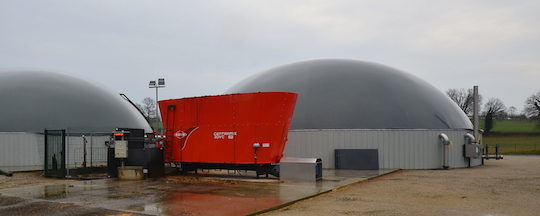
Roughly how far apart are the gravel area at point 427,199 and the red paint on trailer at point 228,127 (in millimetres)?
3523

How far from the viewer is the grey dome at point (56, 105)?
2384cm

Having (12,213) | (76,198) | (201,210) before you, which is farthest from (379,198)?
(12,213)

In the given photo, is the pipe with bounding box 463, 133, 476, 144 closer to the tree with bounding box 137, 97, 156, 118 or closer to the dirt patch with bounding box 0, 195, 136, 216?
the dirt patch with bounding box 0, 195, 136, 216

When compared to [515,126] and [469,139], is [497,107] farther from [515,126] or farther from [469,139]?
[469,139]

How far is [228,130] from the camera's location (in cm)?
A: 1733

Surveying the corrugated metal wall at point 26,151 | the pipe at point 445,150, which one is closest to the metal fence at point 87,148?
the corrugated metal wall at point 26,151

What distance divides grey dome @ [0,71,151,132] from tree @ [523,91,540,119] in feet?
238

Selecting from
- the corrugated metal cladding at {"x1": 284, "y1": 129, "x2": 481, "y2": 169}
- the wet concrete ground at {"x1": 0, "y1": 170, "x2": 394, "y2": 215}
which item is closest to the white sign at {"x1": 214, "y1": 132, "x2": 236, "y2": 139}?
the wet concrete ground at {"x1": 0, "y1": 170, "x2": 394, "y2": 215}

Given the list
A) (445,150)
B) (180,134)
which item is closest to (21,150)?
(180,134)

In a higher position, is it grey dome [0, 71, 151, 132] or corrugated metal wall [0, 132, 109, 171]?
grey dome [0, 71, 151, 132]

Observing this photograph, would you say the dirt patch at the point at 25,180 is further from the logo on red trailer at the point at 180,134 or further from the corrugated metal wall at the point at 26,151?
the logo on red trailer at the point at 180,134

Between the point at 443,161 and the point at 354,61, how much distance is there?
8.92m

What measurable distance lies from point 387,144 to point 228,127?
9888mm

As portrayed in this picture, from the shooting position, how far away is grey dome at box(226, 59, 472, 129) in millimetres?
24125
